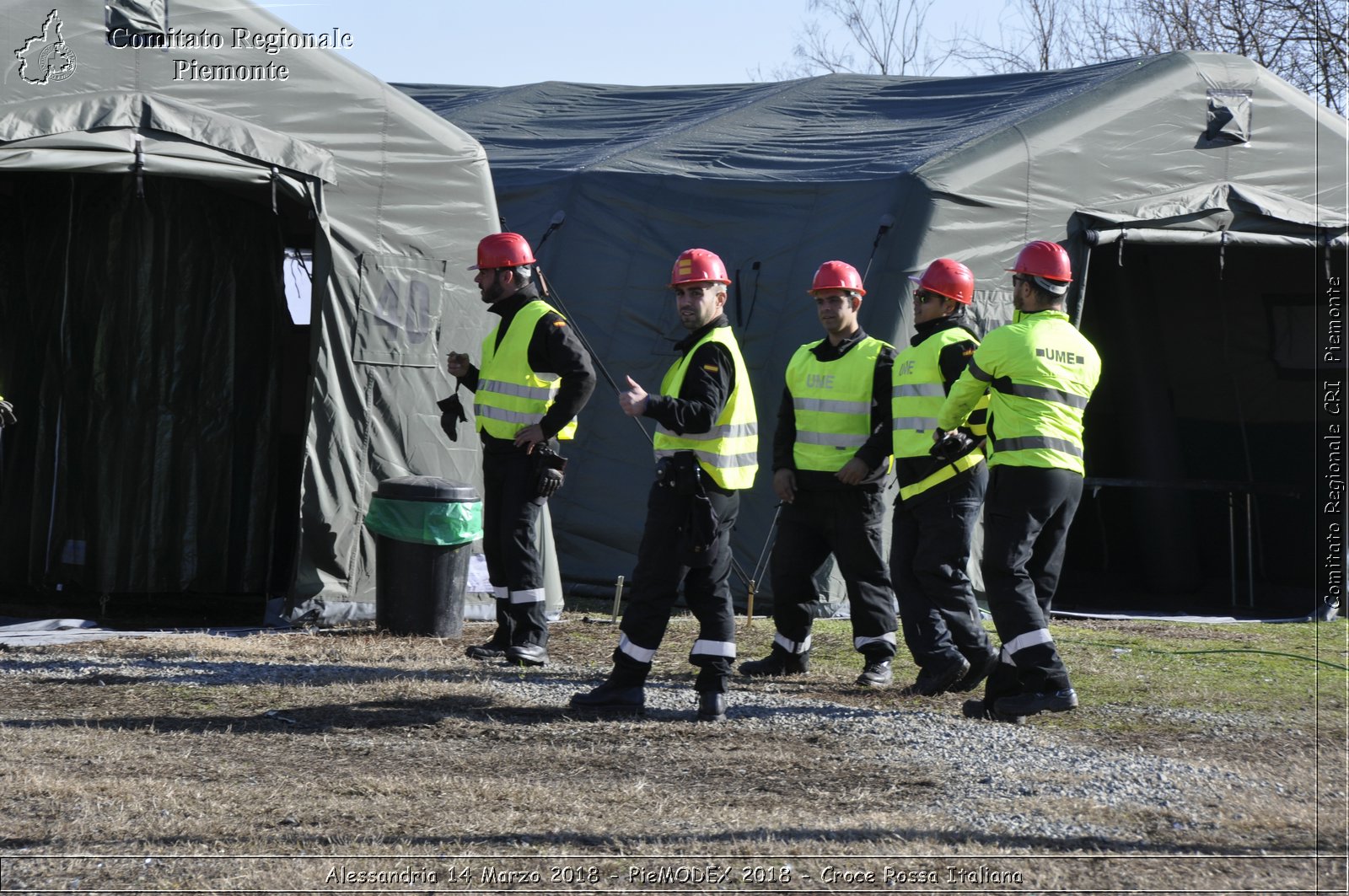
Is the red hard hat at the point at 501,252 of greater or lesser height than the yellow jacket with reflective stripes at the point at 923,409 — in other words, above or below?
above

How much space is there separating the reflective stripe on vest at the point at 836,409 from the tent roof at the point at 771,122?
315 centimetres

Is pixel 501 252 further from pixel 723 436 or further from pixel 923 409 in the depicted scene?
pixel 923 409

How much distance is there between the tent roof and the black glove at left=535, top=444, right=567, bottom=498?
3.91 meters

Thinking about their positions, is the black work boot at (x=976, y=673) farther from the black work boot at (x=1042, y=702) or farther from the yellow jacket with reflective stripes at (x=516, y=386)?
the yellow jacket with reflective stripes at (x=516, y=386)

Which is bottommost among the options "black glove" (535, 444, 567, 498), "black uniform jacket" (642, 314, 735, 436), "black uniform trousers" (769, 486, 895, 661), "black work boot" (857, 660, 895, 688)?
"black work boot" (857, 660, 895, 688)

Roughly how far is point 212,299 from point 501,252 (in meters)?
3.21

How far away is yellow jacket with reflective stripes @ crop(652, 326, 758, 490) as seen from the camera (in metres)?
6.52

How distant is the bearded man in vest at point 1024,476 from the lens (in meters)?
6.53

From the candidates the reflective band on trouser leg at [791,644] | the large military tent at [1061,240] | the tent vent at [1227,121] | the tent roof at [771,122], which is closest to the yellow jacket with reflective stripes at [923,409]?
the reflective band on trouser leg at [791,644]

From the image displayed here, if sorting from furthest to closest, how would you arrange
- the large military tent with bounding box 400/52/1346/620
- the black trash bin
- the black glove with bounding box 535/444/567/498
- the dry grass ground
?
1. the large military tent with bounding box 400/52/1346/620
2. the black trash bin
3. the black glove with bounding box 535/444/567/498
4. the dry grass ground

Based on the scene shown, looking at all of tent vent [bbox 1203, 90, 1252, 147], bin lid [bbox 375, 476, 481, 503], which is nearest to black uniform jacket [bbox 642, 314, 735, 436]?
bin lid [bbox 375, 476, 481, 503]

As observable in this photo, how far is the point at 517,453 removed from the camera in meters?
7.77

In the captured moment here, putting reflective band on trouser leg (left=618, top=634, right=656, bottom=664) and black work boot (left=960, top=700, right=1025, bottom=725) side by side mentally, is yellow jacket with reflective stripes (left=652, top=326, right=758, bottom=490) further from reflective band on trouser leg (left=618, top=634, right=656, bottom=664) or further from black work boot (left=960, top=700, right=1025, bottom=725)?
black work boot (left=960, top=700, right=1025, bottom=725)

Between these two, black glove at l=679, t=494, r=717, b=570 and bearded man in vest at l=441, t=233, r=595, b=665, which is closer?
black glove at l=679, t=494, r=717, b=570
